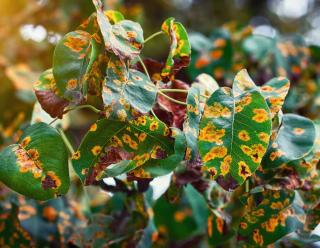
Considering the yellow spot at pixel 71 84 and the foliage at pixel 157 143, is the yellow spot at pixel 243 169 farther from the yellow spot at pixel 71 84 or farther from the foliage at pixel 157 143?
the yellow spot at pixel 71 84

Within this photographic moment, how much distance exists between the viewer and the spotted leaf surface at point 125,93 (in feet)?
2.13

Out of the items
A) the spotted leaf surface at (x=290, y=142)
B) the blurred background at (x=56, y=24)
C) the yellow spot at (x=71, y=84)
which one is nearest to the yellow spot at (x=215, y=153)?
the spotted leaf surface at (x=290, y=142)

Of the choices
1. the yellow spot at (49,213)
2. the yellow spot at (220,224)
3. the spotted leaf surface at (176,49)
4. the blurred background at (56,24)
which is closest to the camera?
the spotted leaf surface at (176,49)

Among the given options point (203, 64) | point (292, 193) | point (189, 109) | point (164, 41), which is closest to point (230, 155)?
point (189, 109)

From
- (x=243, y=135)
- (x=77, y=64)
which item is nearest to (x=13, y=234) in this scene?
(x=77, y=64)

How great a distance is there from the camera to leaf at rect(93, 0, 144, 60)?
669mm

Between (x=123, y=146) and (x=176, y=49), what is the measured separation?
18 centimetres

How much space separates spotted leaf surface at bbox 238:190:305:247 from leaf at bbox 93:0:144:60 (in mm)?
295

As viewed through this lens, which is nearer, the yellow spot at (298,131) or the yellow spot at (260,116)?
the yellow spot at (260,116)

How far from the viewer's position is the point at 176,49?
0.78m

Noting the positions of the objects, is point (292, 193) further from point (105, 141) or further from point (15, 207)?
point (15, 207)

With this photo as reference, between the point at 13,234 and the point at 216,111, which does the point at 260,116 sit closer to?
the point at 216,111

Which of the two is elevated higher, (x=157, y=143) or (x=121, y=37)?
(x=121, y=37)

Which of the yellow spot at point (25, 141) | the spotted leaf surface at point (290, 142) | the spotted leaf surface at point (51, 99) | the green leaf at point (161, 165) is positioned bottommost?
the spotted leaf surface at point (290, 142)
